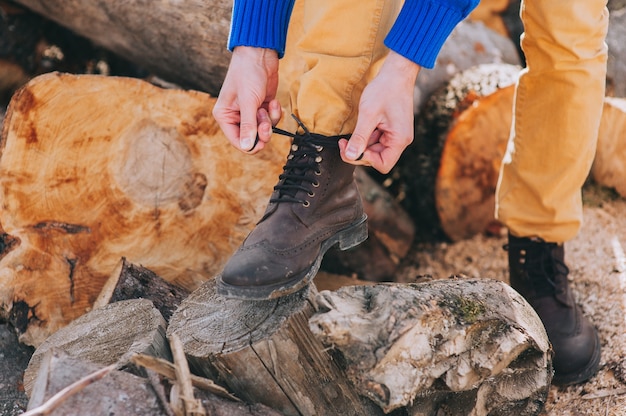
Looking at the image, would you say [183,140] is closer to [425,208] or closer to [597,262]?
[425,208]

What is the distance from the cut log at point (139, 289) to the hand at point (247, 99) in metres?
0.61

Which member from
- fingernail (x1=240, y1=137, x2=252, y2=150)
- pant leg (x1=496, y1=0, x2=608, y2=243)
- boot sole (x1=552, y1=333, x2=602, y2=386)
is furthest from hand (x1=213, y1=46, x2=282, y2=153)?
boot sole (x1=552, y1=333, x2=602, y2=386)

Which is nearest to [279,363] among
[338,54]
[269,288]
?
[269,288]

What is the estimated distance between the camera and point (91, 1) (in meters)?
2.74

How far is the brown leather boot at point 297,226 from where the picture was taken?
1.65 metres

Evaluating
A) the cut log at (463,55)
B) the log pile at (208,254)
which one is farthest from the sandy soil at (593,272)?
the cut log at (463,55)

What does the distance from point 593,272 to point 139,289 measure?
1.76m

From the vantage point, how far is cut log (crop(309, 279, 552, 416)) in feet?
4.64

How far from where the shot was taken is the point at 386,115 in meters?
1.62

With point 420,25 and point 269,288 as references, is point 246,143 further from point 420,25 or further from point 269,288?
point 420,25

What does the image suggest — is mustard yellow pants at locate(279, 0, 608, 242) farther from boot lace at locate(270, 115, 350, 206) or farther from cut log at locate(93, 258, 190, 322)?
cut log at locate(93, 258, 190, 322)

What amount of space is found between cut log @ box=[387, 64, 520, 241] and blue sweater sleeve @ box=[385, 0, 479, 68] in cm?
127

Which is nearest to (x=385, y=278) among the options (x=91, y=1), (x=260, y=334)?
(x=260, y=334)

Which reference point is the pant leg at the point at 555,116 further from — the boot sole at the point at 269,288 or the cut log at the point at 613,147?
the cut log at the point at 613,147
